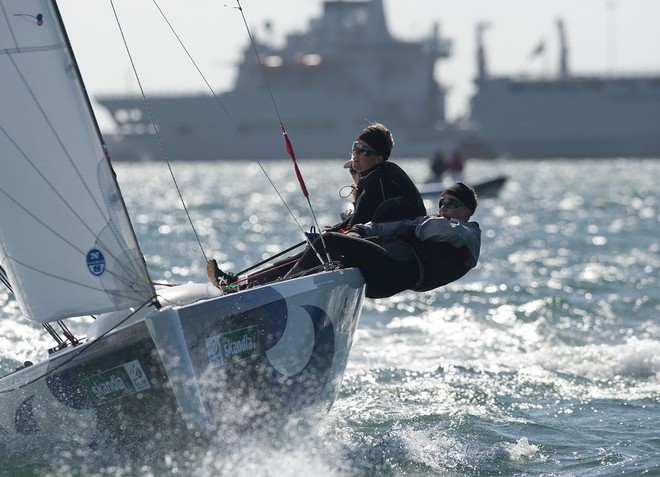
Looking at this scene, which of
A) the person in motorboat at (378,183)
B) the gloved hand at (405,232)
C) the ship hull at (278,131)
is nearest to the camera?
the gloved hand at (405,232)

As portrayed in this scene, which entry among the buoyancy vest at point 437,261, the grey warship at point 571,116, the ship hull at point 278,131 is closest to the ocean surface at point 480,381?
the buoyancy vest at point 437,261

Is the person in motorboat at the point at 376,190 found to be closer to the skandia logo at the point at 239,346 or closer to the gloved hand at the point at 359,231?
the gloved hand at the point at 359,231

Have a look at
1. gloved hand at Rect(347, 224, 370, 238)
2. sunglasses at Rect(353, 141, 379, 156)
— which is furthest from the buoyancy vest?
sunglasses at Rect(353, 141, 379, 156)

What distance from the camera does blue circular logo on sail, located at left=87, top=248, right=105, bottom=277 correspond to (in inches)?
219

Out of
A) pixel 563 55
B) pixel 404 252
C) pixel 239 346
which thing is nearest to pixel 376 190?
pixel 404 252

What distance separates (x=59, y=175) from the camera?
5578mm

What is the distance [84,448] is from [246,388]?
2.61 ft

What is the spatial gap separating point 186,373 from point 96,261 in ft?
2.06

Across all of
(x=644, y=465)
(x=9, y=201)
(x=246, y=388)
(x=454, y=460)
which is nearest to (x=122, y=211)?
(x=9, y=201)

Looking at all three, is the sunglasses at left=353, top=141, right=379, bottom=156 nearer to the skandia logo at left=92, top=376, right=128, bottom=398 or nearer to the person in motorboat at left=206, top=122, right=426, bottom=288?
the person in motorboat at left=206, top=122, right=426, bottom=288

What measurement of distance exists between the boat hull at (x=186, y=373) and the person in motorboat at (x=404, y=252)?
20cm

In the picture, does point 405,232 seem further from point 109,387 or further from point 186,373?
point 109,387

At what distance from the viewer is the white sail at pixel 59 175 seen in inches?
217

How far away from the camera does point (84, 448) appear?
5855 millimetres
